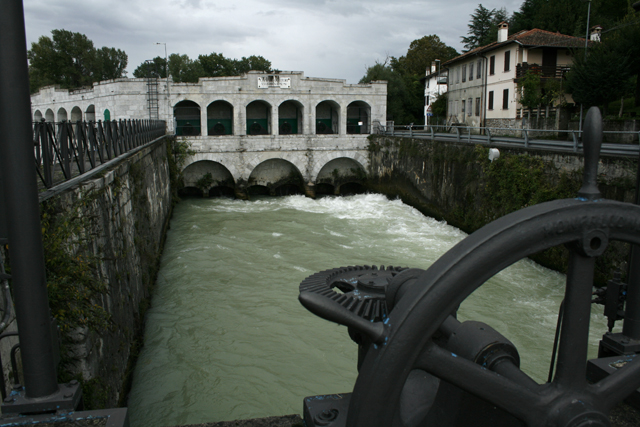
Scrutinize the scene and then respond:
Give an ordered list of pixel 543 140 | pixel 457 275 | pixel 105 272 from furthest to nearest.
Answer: pixel 543 140 → pixel 105 272 → pixel 457 275

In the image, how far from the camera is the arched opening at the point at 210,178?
88.8 feet

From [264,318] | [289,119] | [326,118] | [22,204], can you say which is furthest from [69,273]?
[326,118]

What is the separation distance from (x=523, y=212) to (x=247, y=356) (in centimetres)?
761

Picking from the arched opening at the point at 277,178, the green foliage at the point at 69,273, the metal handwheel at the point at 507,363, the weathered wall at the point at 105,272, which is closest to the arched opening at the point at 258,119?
the arched opening at the point at 277,178

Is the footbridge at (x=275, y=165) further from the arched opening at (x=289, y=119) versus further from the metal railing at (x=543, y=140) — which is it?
the arched opening at (x=289, y=119)

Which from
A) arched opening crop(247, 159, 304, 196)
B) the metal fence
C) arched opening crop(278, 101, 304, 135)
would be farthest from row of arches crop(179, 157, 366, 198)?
the metal fence

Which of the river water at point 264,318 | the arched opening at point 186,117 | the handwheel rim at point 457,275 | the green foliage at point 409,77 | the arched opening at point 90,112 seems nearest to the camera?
the handwheel rim at point 457,275

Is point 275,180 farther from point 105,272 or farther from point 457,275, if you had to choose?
point 457,275

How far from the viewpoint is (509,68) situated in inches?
1146

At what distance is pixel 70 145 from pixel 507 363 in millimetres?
6740

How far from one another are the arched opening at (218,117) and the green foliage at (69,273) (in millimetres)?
25650

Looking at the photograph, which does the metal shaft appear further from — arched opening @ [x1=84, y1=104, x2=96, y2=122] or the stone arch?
arched opening @ [x1=84, y1=104, x2=96, y2=122]

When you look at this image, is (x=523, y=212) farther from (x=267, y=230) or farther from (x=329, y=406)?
(x=267, y=230)

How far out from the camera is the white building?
1032 inches
